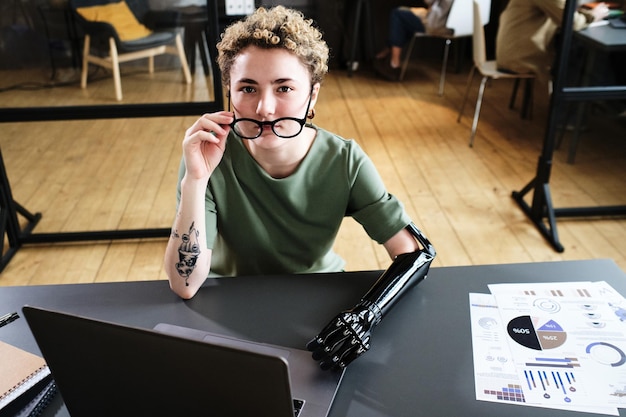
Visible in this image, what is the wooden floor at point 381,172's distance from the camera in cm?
270

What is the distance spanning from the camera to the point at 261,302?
1197mm

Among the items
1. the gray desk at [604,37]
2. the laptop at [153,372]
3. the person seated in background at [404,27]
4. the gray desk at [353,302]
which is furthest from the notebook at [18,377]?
the person seated in background at [404,27]

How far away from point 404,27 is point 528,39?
1.72 meters

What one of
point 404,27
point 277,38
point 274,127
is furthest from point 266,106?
point 404,27

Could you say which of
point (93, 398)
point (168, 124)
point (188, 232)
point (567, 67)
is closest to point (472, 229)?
point (567, 67)

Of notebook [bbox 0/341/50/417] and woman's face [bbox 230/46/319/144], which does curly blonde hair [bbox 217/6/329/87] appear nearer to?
woman's face [bbox 230/46/319/144]

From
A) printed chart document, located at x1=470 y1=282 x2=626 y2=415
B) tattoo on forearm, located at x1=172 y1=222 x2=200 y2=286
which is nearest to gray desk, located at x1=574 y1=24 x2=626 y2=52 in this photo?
printed chart document, located at x1=470 y1=282 x2=626 y2=415

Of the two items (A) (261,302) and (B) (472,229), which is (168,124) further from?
(A) (261,302)

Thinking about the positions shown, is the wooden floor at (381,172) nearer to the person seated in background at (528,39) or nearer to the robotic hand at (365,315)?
the person seated in background at (528,39)

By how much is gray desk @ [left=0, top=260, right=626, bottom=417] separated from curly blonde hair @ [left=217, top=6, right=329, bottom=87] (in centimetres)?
45

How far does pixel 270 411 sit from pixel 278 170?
79 centimetres

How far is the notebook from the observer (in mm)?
955

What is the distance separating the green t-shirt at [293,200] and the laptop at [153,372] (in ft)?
1.95

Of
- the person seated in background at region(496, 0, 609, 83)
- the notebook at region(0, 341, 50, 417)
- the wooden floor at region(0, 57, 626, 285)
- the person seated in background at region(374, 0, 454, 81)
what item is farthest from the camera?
the person seated in background at region(374, 0, 454, 81)
